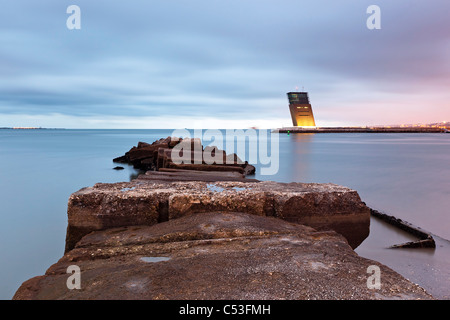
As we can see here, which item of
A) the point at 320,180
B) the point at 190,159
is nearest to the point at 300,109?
the point at 320,180

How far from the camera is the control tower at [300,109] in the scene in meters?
114

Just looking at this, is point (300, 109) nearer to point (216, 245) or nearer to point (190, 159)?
point (190, 159)

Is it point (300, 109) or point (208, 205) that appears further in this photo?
point (300, 109)

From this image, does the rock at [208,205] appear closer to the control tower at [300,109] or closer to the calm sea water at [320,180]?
the calm sea water at [320,180]

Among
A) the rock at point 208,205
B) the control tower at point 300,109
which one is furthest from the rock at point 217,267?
the control tower at point 300,109

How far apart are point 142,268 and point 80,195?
1.50 m

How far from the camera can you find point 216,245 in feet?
7.92

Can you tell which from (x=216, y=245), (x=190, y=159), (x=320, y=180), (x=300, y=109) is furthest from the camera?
(x=300, y=109)

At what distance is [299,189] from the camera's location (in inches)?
140

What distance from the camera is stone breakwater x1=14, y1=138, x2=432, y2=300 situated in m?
1.74

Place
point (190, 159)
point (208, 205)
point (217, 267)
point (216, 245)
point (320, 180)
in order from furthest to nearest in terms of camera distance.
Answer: point (320, 180)
point (190, 159)
point (208, 205)
point (216, 245)
point (217, 267)

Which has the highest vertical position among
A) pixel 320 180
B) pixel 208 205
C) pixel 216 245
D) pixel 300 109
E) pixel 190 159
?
pixel 300 109

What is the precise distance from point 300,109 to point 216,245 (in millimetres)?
117328
